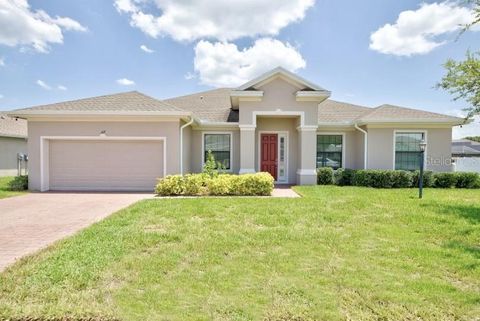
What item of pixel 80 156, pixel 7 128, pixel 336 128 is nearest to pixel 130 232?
pixel 80 156

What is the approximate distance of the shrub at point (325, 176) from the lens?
13.5 metres

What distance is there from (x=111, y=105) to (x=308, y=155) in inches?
366

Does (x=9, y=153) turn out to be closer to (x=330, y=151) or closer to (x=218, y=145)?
(x=218, y=145)

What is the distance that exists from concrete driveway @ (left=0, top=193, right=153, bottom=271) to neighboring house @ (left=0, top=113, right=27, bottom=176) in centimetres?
1169

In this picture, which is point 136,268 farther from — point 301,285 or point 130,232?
point 301,285

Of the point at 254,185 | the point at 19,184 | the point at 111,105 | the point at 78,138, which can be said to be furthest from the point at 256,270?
the point at 19,184

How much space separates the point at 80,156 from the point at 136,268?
982 cm

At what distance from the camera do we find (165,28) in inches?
592

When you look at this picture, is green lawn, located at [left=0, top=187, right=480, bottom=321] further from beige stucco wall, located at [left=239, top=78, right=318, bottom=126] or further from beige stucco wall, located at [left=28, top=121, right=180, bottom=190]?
beige stucco wall, located at [left=239, top=78, right=318, bottom=126]

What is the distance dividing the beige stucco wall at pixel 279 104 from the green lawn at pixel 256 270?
22.4ft

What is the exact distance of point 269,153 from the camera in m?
14.3

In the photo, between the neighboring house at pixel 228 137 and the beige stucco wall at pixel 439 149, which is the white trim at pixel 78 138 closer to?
the neighboring house at pixel 228 137

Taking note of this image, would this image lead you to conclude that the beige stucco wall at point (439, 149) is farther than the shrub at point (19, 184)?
Yes

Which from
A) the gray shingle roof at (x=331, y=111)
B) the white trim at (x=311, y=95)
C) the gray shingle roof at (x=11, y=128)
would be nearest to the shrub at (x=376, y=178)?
the gray shingle roof at (x=331, y=111)
